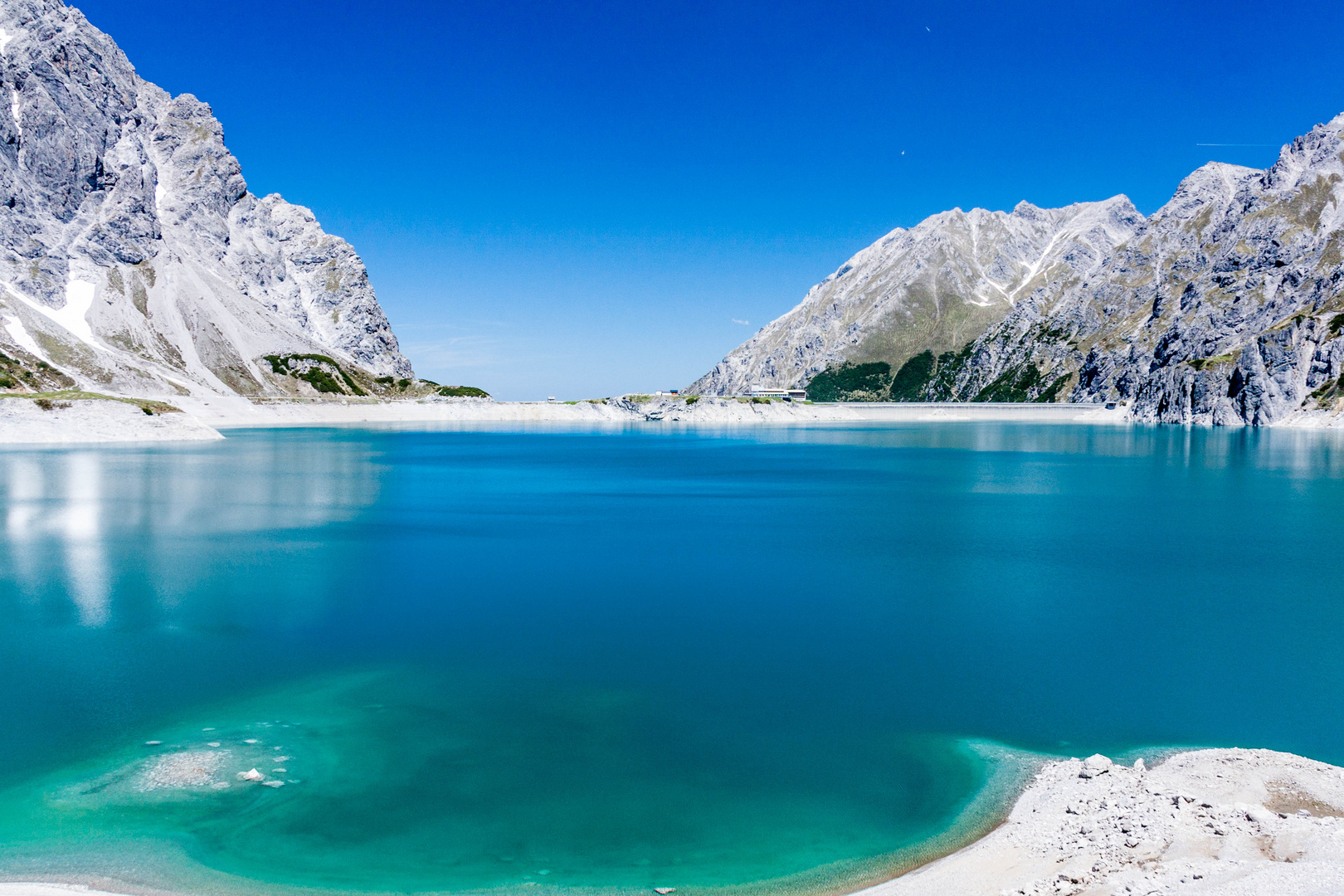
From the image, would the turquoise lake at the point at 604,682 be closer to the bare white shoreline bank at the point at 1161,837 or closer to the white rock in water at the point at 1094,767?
the bare white shoreline bank at the point at 1161,837

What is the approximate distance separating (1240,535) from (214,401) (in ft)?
537

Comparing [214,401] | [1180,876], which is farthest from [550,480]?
[214,401]

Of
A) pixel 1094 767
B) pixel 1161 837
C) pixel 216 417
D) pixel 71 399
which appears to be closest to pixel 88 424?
pixel 71 399

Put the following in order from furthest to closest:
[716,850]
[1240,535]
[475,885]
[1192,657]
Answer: [1240,535]
[1192,657]
[716,850]
[475,885]

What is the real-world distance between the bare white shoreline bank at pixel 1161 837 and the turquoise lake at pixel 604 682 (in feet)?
2.26

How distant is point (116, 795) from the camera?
12.8m

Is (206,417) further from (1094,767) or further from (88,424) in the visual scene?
(1094,767)

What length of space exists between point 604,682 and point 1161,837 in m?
10.3

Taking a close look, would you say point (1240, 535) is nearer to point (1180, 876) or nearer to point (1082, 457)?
point (1180, 876)

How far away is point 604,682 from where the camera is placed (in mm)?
17875

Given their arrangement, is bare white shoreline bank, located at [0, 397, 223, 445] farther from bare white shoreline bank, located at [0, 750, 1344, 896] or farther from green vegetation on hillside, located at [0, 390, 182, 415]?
bare white shoreline bank, located at [0, 750, 1344, 896]

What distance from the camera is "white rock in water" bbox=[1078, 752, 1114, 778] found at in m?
12.8

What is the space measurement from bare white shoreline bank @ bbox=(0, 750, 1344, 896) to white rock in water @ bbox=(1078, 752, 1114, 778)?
0.06 feet

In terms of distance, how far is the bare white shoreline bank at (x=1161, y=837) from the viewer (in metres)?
9.19
